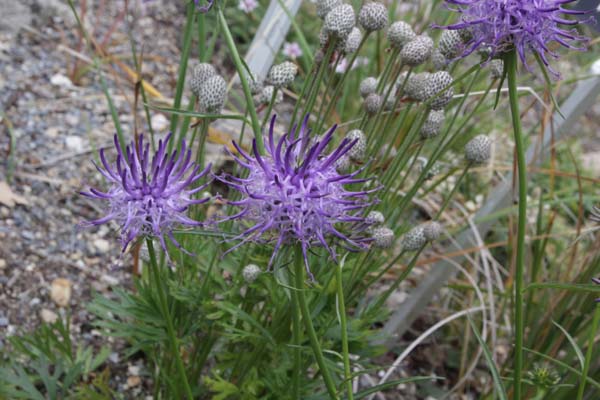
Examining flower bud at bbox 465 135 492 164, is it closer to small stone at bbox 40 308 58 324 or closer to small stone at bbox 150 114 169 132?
small stone at bbox 40 308 58 324

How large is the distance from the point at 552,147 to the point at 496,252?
1.15m

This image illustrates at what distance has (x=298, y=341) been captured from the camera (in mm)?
1406

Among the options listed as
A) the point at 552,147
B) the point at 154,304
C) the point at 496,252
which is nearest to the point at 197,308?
the point at 154,304

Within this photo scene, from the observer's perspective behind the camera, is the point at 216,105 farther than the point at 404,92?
No

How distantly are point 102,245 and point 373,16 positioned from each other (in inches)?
62.4

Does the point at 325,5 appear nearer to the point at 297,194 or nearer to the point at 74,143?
the point at 297,194

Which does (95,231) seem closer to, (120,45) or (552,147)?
(120,45)

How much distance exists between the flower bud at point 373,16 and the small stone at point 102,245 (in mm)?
1540

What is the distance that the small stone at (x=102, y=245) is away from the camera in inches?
108

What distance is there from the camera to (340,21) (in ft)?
5.01

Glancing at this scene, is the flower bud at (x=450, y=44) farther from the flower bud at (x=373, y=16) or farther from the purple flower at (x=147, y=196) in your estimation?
the purple flower at (x=147, y=196)

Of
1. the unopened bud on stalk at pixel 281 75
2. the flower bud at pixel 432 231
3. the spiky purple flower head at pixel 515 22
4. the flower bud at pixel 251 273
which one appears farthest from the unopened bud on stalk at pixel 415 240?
the spiky purple flower head at pixel 515 22

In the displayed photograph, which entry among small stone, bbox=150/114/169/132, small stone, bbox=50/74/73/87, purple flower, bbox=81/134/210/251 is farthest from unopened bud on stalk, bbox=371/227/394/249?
small stone, bbox=50/74/73/87

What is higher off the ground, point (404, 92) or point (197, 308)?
point (404, 92)
